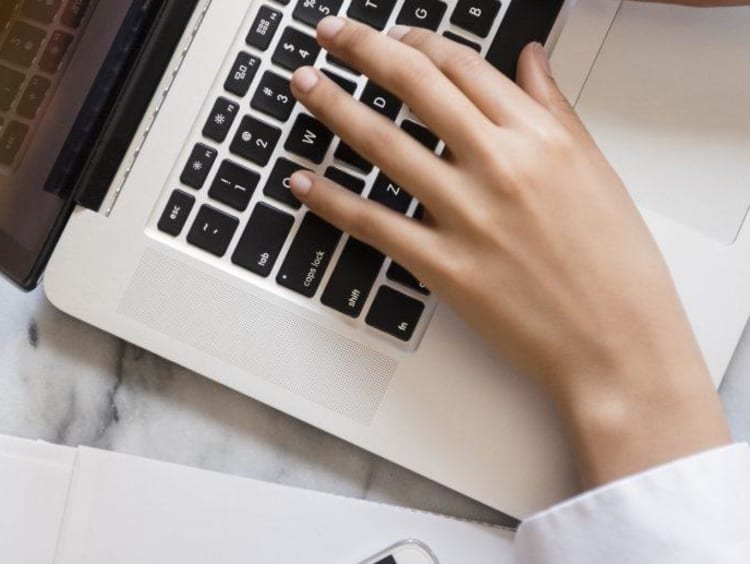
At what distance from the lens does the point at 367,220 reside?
48 centimetres

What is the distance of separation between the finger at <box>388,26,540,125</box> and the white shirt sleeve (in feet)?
0.66

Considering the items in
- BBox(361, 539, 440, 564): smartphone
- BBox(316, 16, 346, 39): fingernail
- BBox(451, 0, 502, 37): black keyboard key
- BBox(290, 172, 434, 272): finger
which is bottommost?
BBox(361, 539, 440, 564): smartphone

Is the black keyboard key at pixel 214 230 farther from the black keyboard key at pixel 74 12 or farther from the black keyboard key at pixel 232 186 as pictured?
the black keyboard key at pixel 74 12

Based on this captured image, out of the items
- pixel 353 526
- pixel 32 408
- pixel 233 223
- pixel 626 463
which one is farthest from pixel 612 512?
pixel 32 408

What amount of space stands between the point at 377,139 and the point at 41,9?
0.20m

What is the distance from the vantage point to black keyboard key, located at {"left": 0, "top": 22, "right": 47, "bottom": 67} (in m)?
0.48

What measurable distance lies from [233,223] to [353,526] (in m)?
0.19

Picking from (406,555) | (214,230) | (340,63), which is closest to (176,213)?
(214,230)

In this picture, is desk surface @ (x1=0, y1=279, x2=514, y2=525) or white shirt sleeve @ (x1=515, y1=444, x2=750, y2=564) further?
desk surface @ (x1=0, y1=279, x2=514, y2=525)

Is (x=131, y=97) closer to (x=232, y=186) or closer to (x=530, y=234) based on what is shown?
(x=232, y=186)

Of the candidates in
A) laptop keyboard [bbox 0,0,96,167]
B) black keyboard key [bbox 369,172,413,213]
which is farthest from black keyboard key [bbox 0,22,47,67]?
black keyboard key [bbox 369,172,413,213]

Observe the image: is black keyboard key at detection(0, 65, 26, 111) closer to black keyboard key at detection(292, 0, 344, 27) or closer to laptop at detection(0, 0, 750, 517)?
laptop at detection(0, 0, 750, 517)

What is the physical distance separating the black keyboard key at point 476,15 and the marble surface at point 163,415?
237 mm

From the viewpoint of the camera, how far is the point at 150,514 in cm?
52
